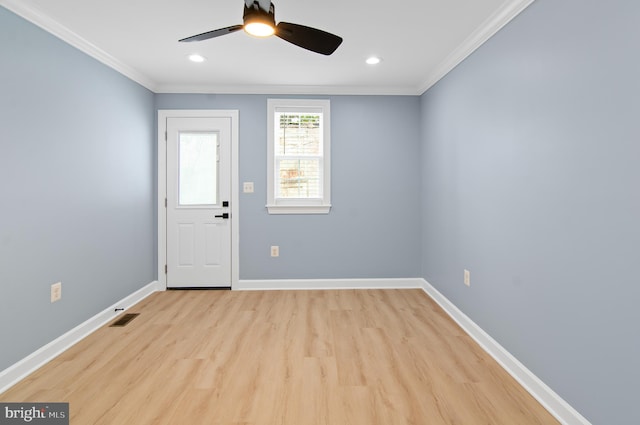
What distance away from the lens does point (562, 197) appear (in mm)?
1746

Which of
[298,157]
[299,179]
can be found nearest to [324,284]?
[299,179]

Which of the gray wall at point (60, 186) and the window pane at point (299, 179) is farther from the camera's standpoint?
the window pane at point (299, 179)

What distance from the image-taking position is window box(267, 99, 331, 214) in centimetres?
397

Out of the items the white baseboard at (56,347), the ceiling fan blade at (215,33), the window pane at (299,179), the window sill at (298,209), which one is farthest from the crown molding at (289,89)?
the white baseboard at (56,347)

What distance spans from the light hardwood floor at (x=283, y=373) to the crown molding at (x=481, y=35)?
2401 mm

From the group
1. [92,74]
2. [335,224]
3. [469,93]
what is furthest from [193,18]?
[335,224]

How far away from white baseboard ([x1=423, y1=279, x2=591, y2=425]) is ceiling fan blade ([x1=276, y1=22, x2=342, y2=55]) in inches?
92.1

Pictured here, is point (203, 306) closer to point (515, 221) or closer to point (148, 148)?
point (148, 148)

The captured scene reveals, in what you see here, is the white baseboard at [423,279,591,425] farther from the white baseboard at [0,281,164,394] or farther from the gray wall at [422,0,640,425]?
the white baseboard at [0,281,164,394]

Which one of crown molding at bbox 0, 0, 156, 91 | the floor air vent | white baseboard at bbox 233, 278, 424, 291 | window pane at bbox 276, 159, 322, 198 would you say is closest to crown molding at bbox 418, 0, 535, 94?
window pane at bbox 276, 159, 322, 198

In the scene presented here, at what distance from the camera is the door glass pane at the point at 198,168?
156 inches

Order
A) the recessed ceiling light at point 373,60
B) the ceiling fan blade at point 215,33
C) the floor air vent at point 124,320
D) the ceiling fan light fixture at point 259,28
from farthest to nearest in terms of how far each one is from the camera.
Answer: the recessed ceiling light at point 373,60 → the floor air vent at point 124,320 → the ceiling fan blade at point 215,33 → the ceiling fan light fixture at point 259,28

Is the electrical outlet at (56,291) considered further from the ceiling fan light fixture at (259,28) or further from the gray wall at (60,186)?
the ceiling fan light fixture at (259,28)

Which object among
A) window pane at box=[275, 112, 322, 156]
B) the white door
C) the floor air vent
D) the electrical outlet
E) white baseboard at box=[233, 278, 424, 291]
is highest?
window pane at box=[275, 112, 322, 156]
